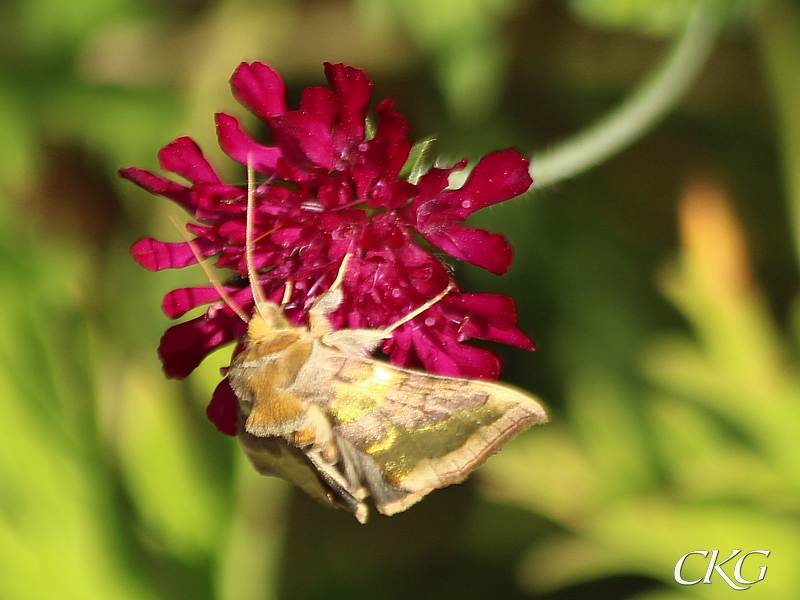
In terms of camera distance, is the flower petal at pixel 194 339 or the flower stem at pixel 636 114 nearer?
the flower petal at pixel 194 339

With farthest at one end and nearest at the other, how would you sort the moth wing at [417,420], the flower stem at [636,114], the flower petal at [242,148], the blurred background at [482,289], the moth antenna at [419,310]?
the blurred background at [482,289], the flower stem at [636,114], the flower petal at [242,148], the moth antenna at [419,310], the moth wing at [417,420]

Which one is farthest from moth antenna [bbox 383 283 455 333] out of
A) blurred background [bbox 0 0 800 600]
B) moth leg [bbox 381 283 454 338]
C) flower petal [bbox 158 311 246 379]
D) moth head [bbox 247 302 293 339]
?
blurred background [bbox 0 0 800 600]

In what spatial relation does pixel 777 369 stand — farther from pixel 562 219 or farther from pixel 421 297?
pixel 421 297

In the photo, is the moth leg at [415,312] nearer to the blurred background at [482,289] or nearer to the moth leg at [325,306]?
the moth leg at [325,306]

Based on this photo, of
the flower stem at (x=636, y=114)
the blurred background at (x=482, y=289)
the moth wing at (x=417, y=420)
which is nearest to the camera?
the moth wing at (x=417, y=420)

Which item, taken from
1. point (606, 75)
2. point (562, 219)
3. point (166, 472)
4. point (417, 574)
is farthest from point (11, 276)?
point (606, 75)

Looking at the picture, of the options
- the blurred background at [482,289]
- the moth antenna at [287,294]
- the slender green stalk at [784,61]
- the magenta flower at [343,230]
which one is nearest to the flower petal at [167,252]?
the magenta flower at [343,230]
